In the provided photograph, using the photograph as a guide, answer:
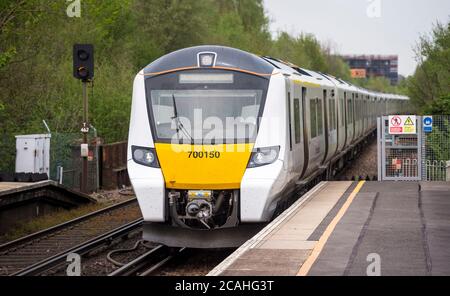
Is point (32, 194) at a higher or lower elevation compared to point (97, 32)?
lower

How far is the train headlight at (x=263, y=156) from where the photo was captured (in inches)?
452

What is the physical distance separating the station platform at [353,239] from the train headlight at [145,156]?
1.86 metres

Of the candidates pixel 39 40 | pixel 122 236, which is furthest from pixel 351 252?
pixel 39 40

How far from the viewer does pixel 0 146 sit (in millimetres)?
20766

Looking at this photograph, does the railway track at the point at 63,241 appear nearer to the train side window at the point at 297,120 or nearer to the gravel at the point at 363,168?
the train side window at the point at 297,120

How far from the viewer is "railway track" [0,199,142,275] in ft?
39.3

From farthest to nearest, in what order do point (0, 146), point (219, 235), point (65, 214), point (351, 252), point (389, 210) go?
point (0, 146) → point (65, 214) → point (389, 210) → point (219, 235) → point (351, 252)

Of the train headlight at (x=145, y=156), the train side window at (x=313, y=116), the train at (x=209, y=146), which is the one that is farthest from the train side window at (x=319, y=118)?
the train headlight at (x=145, y=156)

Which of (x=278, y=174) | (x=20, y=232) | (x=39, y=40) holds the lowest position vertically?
(x=20, y=232)

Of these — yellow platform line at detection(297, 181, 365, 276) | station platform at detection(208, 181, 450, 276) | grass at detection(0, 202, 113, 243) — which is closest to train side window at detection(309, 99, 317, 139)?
station platform at detection(208, 181, 450, 276)

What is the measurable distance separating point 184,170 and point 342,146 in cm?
1225

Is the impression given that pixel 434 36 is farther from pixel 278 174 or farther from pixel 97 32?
pixel 278 174

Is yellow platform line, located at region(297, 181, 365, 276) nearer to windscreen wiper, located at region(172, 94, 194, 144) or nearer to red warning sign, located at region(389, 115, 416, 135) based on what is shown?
windscreen wiper, located at region(172, 94, 194, 144)

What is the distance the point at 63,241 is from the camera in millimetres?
14242
